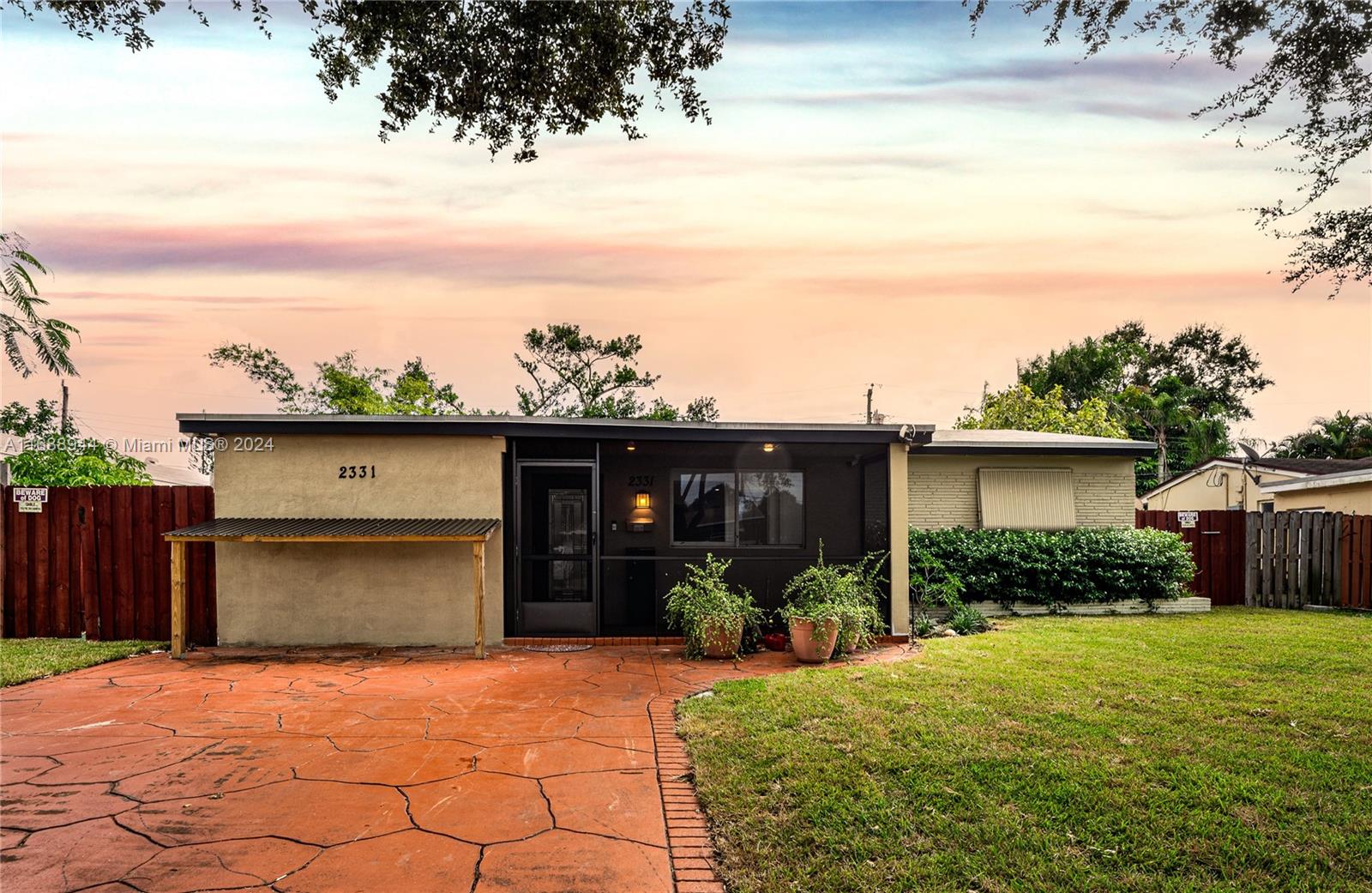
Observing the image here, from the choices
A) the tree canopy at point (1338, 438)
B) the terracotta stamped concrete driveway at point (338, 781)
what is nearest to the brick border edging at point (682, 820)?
the terracotta stamped concrete driveway at point (338, 781)

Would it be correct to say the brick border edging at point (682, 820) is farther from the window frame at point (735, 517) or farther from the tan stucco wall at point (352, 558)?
the window frame at point (735, 517)

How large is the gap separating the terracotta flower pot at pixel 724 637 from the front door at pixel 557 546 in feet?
6.05

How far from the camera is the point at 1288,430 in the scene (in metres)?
29.7

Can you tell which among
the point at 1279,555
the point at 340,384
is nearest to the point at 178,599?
the point at 1279,555

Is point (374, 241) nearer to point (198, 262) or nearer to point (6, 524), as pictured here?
point (198, 262)

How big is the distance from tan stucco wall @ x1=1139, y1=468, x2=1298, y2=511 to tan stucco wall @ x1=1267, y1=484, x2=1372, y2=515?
185 centimetres

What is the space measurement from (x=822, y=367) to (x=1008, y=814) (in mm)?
18406

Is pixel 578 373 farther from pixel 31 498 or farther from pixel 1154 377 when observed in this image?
pixel 1154 377

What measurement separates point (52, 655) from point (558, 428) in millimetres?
5326

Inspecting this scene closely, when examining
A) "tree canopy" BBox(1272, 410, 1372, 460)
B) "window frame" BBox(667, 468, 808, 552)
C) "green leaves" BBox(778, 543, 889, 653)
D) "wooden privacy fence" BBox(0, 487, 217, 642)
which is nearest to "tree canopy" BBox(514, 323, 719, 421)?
"window frame" BBox(667, 468, 808, 552)

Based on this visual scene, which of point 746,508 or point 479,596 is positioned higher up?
point 746,508

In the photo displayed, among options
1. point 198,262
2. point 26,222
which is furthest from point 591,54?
point 198,262

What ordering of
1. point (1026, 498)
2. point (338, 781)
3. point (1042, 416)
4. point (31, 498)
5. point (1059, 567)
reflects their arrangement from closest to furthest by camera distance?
1. point (338, 781)
2. point (31, 498)
3. point (1059, 567)
4. point (1026, 498)
5. point (1042, 416)

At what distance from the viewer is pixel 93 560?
820cm
